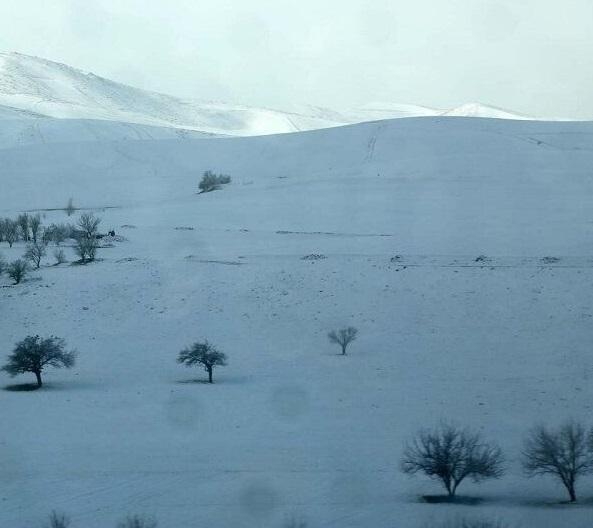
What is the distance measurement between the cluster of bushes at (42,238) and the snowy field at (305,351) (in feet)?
3.61

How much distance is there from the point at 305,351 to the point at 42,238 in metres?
27.3

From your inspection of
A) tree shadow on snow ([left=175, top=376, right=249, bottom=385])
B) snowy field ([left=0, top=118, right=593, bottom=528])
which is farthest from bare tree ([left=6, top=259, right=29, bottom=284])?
tree shadow on snow ([left=175, top=376, right=249, bottom=385])

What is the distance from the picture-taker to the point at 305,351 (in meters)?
28.3

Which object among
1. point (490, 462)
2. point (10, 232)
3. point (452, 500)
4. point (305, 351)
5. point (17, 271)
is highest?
point (10, 232)

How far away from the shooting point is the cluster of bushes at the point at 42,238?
140 feet

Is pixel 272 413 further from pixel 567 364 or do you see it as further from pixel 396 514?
pixel 567 364

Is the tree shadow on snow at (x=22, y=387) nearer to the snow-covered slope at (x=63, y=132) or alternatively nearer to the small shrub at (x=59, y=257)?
the small shrub at (x=59, y=257)

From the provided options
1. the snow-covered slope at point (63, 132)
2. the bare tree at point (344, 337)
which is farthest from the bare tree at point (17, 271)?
the snow-covered slope at point (63, 132)

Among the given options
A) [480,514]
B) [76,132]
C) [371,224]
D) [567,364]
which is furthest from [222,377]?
[76,132]

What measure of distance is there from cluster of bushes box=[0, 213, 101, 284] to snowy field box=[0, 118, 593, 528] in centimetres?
110

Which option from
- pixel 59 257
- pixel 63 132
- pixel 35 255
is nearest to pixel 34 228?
pixel 35 255

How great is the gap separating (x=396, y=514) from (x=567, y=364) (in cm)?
1232

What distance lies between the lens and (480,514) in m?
14.6

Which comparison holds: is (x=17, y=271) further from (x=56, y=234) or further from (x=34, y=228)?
(x=34, y=228)
